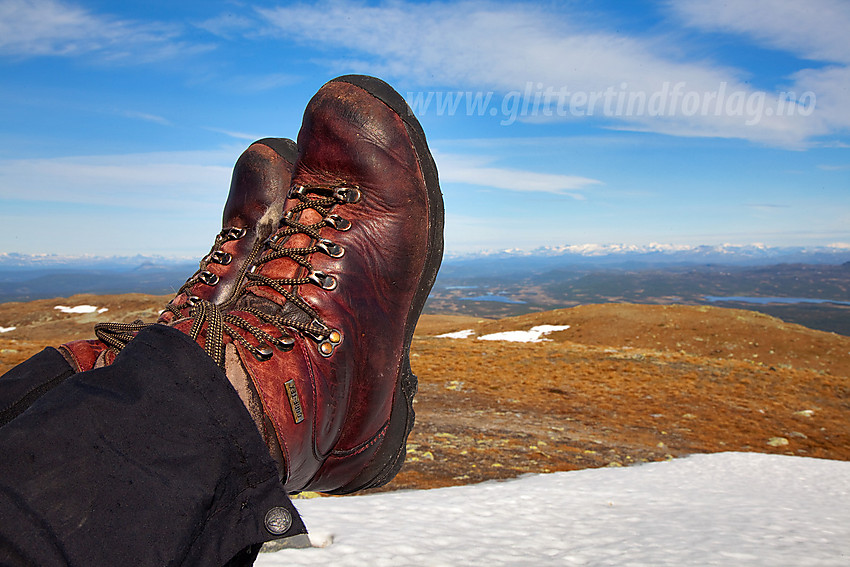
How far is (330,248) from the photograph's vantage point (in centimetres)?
204

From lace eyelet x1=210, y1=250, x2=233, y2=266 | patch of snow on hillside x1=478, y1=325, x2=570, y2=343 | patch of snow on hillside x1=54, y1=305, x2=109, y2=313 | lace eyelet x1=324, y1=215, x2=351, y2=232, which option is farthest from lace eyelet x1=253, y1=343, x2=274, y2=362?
patch of snow on hillside x1=54, y1=305, x2=109, y2=313

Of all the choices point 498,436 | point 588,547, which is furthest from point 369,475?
point 498,436

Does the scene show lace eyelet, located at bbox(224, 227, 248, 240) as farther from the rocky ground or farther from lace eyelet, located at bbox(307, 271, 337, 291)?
the rocky ground

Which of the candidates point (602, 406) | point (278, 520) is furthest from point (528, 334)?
point (278, 520)

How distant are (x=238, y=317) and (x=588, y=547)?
2.29 meters

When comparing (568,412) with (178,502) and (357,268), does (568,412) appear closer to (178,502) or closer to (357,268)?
(357,268)

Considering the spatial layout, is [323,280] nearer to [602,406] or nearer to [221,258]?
[221,258]

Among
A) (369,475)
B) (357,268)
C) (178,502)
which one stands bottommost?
(369,475)

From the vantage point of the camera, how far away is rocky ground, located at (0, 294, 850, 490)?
5602mm

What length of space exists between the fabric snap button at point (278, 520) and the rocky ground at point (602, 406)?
3.46m

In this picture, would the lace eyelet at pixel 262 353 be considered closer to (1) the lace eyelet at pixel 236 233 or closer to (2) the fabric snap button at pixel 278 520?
(2) the fabric snap button at pixel 278 520

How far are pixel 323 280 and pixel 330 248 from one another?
17cm

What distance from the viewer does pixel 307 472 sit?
1.65 m

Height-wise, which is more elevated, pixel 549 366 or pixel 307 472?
pixel 307 472
